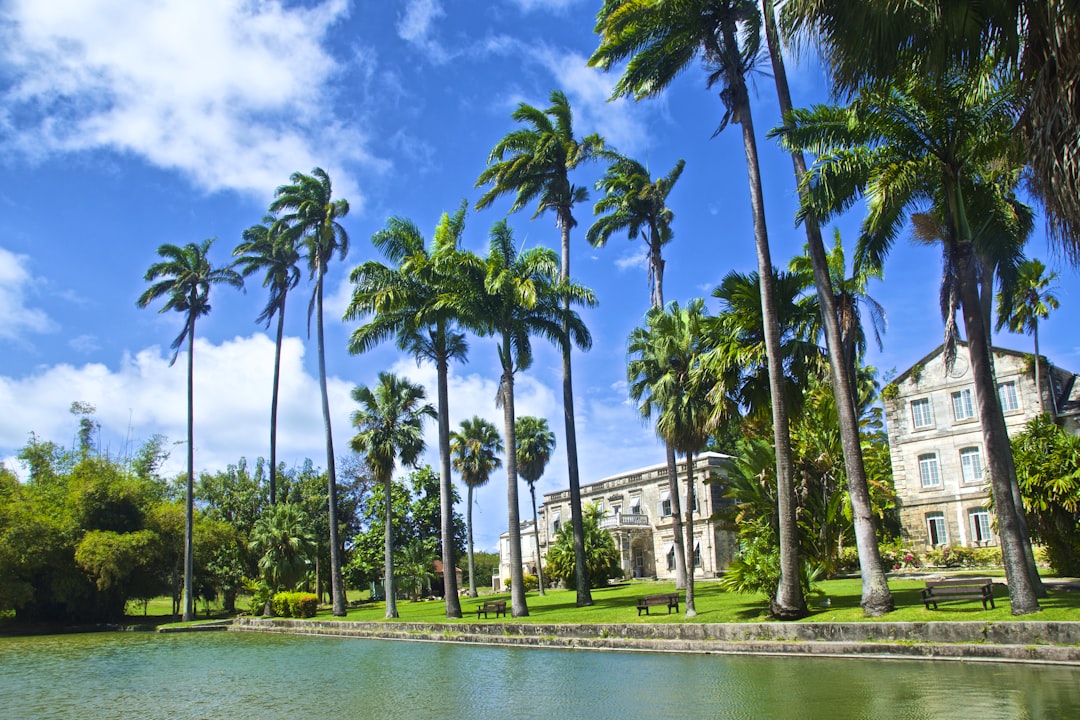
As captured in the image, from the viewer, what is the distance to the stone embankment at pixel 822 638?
38.8 feet

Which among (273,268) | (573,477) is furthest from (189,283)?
(573,477)

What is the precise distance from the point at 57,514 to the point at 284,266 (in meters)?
20.0

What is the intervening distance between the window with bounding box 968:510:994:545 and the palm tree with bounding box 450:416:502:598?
27416 millimetres

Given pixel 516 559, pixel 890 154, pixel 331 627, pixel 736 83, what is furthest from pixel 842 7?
pixel 331 627

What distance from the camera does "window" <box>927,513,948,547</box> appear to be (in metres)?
35.0

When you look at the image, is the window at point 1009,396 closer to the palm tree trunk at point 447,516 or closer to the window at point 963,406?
the window at point 963,406

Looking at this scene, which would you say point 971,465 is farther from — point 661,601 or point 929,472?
point 661,601

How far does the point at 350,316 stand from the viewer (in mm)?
31641

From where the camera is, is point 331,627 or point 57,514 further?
point 57,514

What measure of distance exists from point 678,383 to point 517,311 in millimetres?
8676

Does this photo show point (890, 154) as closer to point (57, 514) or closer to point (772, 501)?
point (772, 501)

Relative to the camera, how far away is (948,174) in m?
15.6

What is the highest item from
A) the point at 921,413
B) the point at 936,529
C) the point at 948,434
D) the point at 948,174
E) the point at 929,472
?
the point at 948,174

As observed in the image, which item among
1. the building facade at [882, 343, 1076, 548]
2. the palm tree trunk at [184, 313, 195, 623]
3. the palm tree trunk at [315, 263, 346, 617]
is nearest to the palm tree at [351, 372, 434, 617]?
the palm tree trunk at [315, 263, 346, 617]
